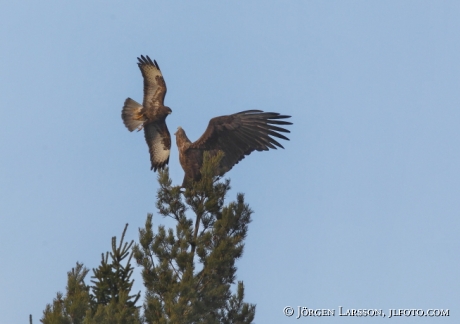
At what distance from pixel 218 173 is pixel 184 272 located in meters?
1.66

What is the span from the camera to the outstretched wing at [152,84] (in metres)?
16.2

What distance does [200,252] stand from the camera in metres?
13.0

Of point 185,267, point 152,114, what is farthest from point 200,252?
point 152,114

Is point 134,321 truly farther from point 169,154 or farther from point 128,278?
point 169,154

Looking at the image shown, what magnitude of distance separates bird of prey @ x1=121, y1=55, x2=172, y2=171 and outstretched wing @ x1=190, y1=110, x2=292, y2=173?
135 cm

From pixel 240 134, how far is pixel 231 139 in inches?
7.5

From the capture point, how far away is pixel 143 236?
13.3m

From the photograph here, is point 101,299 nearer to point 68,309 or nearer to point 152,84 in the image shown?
point 68,309

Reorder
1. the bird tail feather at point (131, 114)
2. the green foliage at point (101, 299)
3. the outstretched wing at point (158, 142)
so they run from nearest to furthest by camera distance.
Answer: the green foliage at point (101, 299), the outstretched wing at point (158, 142), the bird tail feather at point (131, 114)

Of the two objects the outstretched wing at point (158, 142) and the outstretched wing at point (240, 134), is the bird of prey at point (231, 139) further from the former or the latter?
the outstretched wing at point (158, 142)

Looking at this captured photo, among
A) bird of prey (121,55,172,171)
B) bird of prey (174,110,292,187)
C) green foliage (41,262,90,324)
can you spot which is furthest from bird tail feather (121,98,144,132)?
green foliage (41,262,90,324)

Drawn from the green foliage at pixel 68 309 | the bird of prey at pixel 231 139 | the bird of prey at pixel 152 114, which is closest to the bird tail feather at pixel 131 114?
the bird of prey at pixel 152 114

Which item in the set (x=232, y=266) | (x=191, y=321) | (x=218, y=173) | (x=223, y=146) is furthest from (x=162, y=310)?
(x=223, y=146)

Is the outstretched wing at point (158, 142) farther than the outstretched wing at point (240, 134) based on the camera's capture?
Yes
